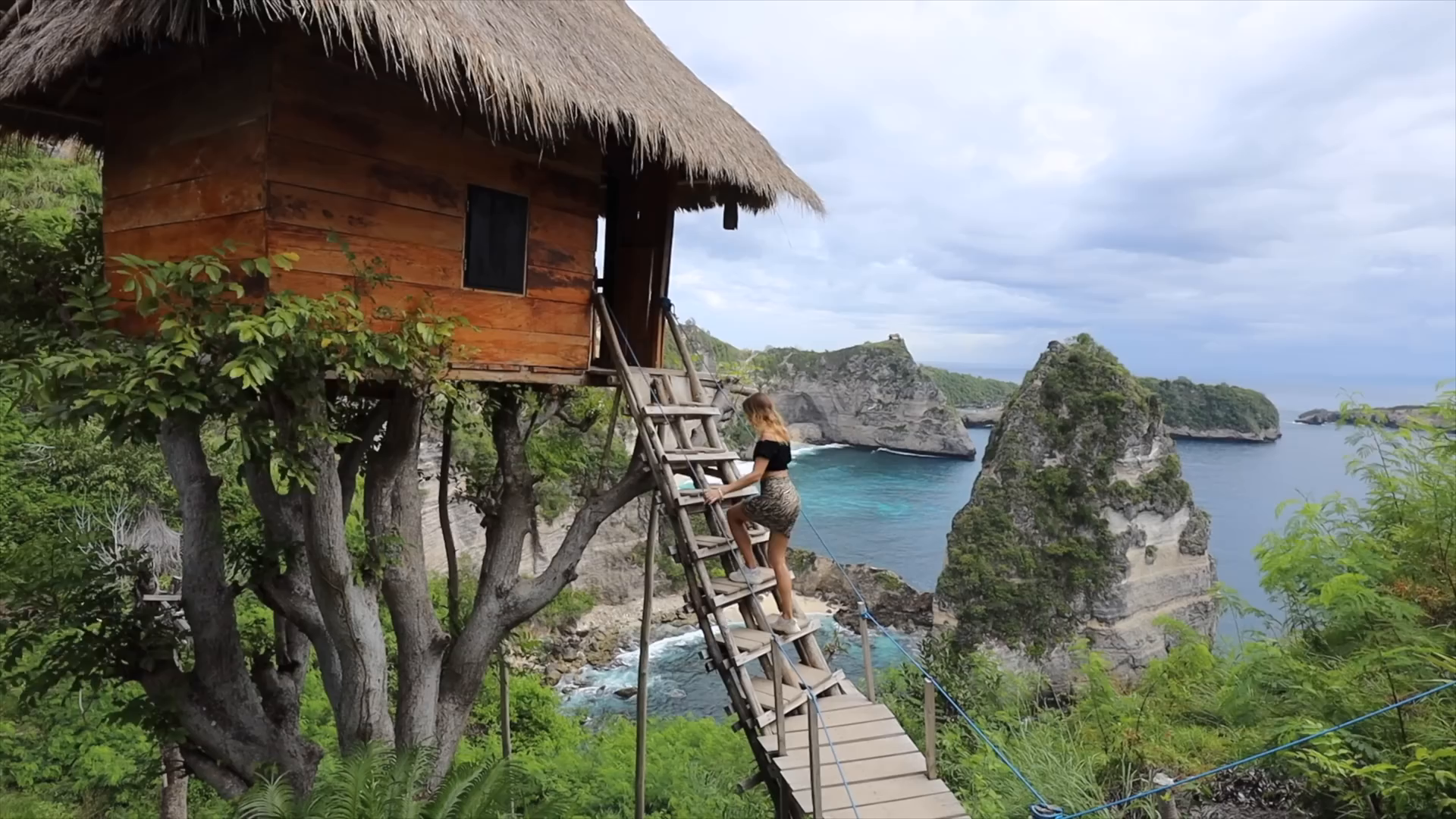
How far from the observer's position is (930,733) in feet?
13.2

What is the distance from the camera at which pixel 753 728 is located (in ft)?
14.6

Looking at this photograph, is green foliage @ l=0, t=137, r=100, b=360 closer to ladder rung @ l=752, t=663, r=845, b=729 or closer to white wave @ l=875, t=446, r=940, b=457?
ladder rung @ l=752, t=663, r=845, b=729

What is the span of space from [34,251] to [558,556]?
4.14 m

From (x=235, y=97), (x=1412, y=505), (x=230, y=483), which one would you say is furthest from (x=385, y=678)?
(x=230, y=483)

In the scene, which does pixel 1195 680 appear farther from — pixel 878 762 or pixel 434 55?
pixel 434 55

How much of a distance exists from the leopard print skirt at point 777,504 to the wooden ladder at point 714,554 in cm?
24

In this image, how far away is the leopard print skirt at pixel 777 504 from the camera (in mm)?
5055

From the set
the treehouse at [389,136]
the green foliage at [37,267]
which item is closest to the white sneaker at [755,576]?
the treehouse at [389,136]

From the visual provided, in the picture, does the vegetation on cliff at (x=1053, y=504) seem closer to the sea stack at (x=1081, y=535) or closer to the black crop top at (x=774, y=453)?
the sea stack at (x=1081, y=535)

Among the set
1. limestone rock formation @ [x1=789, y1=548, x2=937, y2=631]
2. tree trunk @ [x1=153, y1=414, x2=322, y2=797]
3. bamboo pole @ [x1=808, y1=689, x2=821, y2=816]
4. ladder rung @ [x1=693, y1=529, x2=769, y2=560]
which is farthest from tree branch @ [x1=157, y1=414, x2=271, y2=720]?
limestone rock formation @ [x1=789, y1=548, x2=937, y2=631]

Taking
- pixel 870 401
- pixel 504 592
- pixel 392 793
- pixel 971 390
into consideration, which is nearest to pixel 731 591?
pixel 504 592

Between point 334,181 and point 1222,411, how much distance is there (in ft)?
268

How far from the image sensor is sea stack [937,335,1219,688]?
27.4 m

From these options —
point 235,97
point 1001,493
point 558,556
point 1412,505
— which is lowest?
point 1001,493
